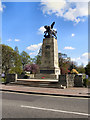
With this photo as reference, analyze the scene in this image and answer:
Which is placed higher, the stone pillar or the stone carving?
the stone carving

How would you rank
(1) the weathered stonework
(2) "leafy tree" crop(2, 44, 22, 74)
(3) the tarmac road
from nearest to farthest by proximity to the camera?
(3) the tarmac road, (1) the weathered stonework, (2) "leafy tree" crop(2, 44, 22, 74)

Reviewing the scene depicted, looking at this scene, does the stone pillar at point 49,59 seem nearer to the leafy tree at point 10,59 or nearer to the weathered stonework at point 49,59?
the weathered stonework at point 49,59

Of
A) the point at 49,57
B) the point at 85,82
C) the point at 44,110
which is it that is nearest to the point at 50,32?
the point at 49,57

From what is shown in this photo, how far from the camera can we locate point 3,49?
35.8 meters

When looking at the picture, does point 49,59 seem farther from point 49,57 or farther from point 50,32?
point 50,32

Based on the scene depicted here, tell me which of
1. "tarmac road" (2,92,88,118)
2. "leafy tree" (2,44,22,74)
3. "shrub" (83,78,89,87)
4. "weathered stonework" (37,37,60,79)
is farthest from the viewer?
"leafy tree" (2,44,22,74)

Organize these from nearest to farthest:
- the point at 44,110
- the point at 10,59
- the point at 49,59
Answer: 1. the point at 44,110
2. the point at 49,59
3. the point at 10,59

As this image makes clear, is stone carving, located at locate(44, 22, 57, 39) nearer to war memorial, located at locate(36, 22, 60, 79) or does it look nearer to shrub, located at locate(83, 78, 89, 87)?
war memorial, located at locate(36, 22, 60, 79)

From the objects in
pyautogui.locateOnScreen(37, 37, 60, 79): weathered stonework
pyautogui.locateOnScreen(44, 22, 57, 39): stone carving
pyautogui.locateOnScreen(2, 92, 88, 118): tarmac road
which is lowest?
pyautogui.locateOnScreen(2, 92, 88, 118): tarmac road

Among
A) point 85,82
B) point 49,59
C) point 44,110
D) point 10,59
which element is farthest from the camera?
point 10,59

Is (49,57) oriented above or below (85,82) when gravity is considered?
above

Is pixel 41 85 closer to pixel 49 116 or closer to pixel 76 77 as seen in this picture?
pixel 76 77

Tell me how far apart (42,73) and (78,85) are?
11.1m

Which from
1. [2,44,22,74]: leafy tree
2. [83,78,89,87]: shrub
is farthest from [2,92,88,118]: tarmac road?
[2,44,22,74]: leafy tree
